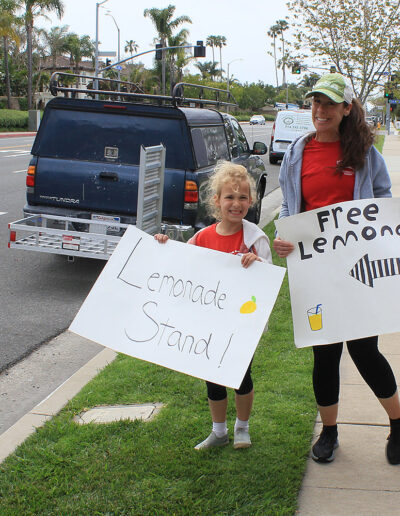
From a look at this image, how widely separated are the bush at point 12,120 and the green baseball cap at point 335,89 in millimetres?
40308

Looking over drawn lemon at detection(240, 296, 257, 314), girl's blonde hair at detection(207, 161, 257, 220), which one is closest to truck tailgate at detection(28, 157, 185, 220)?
girl's blonde hair at detection(207, 161, 257, 220)

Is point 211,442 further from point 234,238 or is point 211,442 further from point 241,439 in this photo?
point 234,238

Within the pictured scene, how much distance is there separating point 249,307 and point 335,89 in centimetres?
106

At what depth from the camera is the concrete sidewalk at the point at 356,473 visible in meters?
3.06

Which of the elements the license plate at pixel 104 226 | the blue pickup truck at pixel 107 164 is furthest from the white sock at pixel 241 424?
the license plate at pixel 104 226

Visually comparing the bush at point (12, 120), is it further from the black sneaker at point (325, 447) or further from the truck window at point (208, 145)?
the black sneaker at point (325, 447)

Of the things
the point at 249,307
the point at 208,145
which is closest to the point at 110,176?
the point at 208,145

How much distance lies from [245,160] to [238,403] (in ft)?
23.2

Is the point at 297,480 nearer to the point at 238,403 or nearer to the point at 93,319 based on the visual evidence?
the point at 238,403

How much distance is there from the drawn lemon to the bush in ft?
133

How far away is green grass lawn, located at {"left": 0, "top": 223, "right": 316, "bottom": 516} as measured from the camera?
3.07m

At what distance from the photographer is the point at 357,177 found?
3.27 metres

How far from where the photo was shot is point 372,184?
334 cm

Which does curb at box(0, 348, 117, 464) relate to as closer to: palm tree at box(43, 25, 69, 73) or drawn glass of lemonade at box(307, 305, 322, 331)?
drawn glass of lemonade at box(307, 305, 322, 331)
